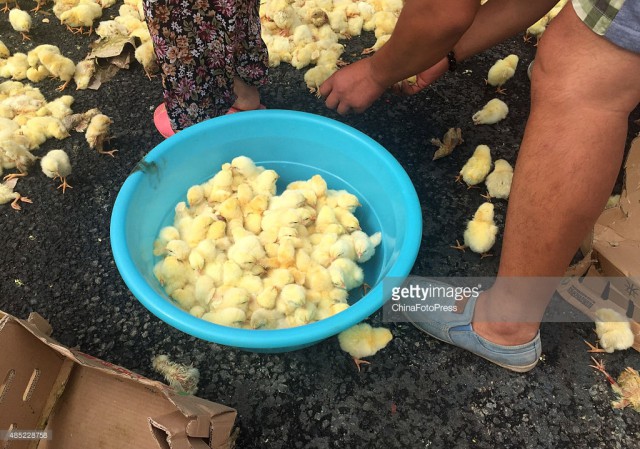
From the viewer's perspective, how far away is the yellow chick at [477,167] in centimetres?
190

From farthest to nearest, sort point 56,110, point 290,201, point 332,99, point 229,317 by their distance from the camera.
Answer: point 56,110 < point 332,99 < point 290,201 < point 229,317

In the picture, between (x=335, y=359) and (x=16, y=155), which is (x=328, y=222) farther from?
(x=16, y=155)

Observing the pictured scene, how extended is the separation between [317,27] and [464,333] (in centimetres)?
168

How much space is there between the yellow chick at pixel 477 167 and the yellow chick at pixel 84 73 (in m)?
1.62

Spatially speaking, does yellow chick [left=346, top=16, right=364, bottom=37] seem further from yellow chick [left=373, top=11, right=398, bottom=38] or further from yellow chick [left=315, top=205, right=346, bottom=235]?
yellow chick [left=315, top=205, right=346, bottom=235]

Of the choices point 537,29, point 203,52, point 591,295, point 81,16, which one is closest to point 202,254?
point 203,52

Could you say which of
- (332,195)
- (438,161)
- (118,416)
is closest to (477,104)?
(438,161)

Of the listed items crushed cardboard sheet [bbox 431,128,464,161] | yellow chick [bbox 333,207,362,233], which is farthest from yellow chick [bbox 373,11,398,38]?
yellow chick [bbox 333,207,362,233]

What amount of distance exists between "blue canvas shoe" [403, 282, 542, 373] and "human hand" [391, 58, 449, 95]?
0.87 metres

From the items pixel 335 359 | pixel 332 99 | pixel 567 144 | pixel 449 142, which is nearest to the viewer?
pixel 567 144

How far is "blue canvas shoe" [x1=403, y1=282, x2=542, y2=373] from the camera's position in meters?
1.45

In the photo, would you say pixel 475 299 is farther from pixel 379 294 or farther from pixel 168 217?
pixel 168 217

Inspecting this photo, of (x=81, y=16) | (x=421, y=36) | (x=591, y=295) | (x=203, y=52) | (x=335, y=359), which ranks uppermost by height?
(x=421, y=36)

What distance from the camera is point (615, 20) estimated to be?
0.97 metres
